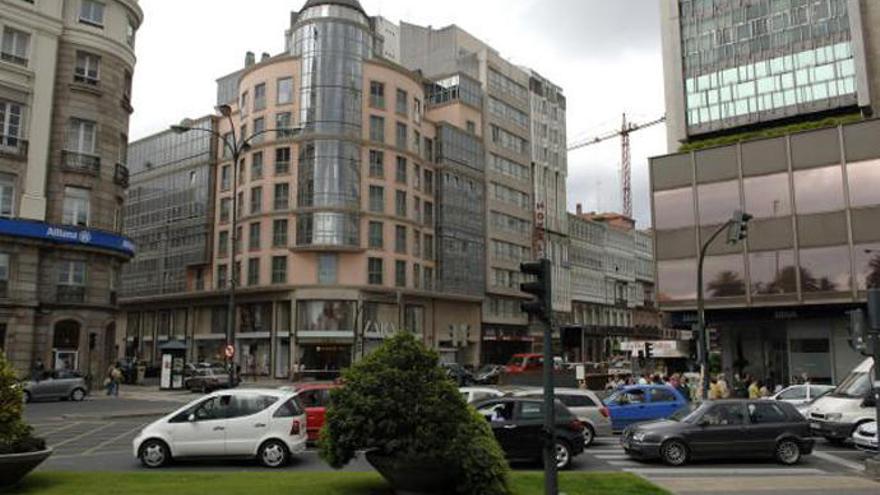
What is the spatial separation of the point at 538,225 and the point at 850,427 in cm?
6646

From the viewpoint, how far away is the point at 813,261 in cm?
4041

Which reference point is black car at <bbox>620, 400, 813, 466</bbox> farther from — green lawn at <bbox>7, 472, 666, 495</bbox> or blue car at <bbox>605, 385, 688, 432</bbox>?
blue car at <bbox>605, 385, 688, 432</bbox>

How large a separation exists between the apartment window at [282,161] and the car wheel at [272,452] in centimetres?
4969

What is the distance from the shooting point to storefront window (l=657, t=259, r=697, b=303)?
44.1m

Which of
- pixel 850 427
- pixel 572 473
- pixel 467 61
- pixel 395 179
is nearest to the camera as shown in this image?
pixel 572 473

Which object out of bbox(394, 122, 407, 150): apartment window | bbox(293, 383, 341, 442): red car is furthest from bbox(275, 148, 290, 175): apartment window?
bbox(293, 383, 341, 442): red car

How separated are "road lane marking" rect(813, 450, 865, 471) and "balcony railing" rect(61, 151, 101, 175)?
37.1 m

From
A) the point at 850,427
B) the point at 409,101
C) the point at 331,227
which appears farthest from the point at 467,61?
the point at 850,427

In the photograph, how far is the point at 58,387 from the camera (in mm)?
33562

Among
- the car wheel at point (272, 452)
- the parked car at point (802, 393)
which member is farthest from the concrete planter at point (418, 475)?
the parked car at point (802, 393)

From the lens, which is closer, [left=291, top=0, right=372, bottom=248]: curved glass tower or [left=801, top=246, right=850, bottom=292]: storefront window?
[left=801, top=246, right=850, bottom=292]: storefront window

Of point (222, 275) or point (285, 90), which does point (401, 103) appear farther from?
point (222, 275)

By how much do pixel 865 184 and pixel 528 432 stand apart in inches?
1259

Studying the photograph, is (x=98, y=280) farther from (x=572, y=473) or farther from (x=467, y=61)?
(x=467, y=61)
